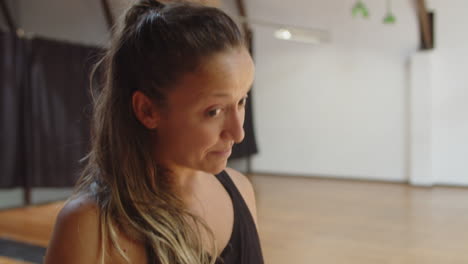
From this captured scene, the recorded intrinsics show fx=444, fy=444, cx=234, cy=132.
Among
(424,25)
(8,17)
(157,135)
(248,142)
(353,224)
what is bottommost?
(353,224)

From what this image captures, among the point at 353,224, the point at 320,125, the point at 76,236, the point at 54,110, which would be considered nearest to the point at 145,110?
the point at 76,236

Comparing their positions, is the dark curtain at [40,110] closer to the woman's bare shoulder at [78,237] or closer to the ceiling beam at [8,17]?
the ceiling beam at [8,17]

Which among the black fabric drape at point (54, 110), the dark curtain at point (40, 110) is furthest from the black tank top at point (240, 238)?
the black fabric drape at point (54, 110)

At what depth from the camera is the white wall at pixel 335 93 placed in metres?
6.64

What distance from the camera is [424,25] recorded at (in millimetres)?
6148

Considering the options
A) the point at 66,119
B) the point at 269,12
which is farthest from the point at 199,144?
the point at 269,12

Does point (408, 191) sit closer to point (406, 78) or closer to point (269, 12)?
point (406, 78)

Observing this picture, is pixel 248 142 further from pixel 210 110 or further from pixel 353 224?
pixel 210 110

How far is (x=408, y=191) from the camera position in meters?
6.02

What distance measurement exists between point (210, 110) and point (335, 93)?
6.75 metres

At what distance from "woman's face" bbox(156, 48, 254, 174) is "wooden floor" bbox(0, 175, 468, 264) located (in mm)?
2708

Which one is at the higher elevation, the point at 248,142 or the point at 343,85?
the point at 343,85

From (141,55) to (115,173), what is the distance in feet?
0.59

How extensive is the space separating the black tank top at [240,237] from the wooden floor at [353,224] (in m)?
2.47
